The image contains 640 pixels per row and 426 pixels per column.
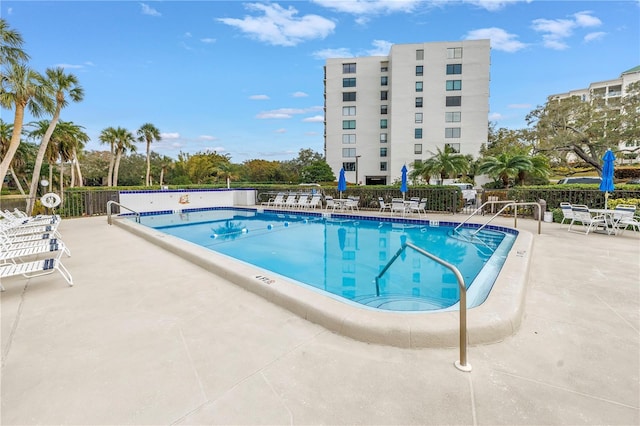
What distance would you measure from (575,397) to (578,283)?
310 cm

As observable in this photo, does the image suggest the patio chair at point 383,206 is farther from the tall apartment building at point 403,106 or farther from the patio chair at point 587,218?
the tall apartment building at point 403,106

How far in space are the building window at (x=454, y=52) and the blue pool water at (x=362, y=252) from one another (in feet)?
107

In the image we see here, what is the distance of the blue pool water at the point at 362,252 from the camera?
528 centimetres

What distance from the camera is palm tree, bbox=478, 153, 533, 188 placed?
1609 cm

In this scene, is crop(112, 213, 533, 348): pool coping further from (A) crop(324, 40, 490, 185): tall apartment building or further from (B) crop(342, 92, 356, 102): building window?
(B) crop(342, 92, 356, 102): building window

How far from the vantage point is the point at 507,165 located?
53.8 ft

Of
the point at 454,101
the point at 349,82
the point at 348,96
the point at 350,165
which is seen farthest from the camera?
the point at 350,165

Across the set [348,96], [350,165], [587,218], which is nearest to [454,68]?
[348,96]

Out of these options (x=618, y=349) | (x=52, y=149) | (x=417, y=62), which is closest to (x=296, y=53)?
(x=52, y=149)

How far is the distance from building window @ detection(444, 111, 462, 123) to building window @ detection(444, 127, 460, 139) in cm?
87

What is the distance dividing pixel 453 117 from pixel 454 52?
728 cm

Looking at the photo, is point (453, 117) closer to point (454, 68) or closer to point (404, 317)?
point (454, 68)

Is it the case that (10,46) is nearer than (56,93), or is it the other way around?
(10,46)

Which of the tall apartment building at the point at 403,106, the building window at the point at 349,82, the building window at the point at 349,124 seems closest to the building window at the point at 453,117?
the tall apartment building at the point at 403,106
